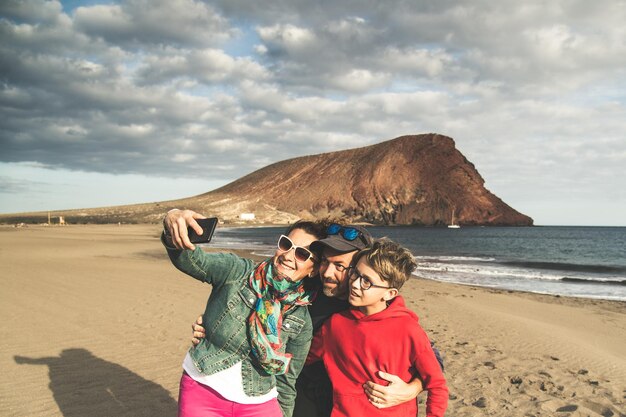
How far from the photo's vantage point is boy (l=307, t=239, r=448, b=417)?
2311 millimetres

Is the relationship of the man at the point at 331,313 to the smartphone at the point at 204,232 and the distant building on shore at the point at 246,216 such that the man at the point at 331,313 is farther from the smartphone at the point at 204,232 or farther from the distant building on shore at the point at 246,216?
the distant building on shore at the point at 246,216

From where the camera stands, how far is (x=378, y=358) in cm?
238

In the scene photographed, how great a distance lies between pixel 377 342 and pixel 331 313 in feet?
1.30

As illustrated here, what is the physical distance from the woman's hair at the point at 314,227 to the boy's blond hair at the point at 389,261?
9.8 inches

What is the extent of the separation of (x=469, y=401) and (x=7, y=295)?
1054 cm

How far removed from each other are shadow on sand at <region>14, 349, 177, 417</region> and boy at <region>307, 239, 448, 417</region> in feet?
11.4

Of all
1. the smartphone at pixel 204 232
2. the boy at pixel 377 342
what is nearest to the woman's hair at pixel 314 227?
the boy at pixel 377 342

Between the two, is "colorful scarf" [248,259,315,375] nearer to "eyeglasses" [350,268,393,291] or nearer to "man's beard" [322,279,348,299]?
"man's beard" [322,279,348,299]

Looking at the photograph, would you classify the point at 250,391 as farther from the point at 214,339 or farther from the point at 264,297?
the point at 264,297

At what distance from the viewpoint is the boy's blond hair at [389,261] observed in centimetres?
239

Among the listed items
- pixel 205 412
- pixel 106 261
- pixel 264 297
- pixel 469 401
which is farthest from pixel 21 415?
pixel 106 261

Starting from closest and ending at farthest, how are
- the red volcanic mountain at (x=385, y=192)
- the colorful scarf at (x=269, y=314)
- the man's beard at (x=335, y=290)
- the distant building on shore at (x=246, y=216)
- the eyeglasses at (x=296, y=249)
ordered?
the colorful scarf at (x=269, y=314)
the eyeglasses at (x=296, y=249)
the man's beard at (x=335, y=290)
the distant building on shore at (x=246, y=216)
the red volcanic mountain at (x=385, y=192)

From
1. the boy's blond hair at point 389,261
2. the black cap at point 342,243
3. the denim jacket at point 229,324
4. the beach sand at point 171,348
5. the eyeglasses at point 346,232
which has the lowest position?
the beach sand at point 171,348

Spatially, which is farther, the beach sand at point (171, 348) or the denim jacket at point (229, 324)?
the beach sand at point (171, 348)
